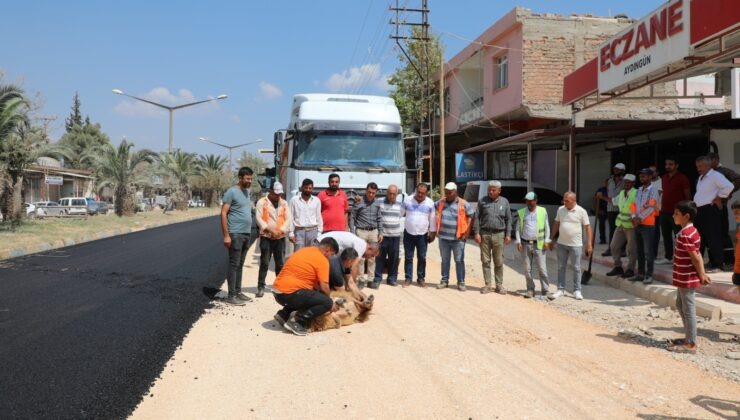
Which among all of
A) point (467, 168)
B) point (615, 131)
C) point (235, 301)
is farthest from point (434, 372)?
point (467, 168)

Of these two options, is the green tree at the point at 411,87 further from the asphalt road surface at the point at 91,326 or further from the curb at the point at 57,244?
the asphalt road surface at the point at 91,326

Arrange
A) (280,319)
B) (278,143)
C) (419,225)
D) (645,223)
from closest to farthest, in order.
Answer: (280,319) → (645,223) → (419,225) → (278,143)

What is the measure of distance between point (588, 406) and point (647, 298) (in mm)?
4800

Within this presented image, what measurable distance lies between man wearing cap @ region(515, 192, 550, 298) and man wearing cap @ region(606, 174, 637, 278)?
46.4 inches

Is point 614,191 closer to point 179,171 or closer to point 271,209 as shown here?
point 271,209

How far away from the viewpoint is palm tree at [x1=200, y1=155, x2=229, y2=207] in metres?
57.1

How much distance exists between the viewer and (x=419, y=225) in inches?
383

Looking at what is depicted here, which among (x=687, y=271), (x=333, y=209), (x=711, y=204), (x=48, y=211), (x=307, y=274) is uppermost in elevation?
(x=711, y=204)

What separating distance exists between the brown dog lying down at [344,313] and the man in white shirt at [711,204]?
16.9ft

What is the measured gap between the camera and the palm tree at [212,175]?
5709cm

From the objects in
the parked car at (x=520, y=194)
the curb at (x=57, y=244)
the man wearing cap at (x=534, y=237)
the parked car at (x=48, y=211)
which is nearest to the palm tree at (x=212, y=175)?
the parked car at (x=48, y=211)

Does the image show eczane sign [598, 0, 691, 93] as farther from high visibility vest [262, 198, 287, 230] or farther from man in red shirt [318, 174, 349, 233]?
high visibility vest [262, 198, 287, 230]

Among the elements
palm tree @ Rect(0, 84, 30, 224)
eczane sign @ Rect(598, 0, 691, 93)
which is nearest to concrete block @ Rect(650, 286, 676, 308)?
eczane sign @ Rect(598, 0, 691, 93)

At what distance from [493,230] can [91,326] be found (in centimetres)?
579
